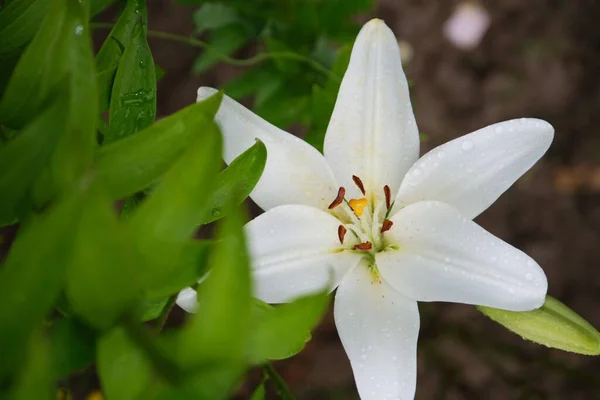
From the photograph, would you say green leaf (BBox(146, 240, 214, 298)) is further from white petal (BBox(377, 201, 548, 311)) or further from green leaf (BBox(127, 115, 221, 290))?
white petal (BBox(377, 201, 548, 311))

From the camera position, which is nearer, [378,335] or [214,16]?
[378,335]

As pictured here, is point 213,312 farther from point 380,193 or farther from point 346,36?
point 346,36

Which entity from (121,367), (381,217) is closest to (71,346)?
(121,367)

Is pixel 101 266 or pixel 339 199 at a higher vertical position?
pixel 101 266

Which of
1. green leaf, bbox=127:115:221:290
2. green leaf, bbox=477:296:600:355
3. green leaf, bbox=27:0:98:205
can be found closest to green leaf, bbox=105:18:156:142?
green leaf, bbox=27:0:98:205

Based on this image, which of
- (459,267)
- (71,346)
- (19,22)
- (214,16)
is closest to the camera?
(71,346)

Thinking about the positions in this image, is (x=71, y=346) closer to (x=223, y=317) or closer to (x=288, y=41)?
(x=223, y=317)

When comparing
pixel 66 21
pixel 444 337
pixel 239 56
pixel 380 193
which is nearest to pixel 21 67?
pixel 66 21

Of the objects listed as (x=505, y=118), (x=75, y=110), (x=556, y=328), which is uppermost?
(x=75, y=110)
